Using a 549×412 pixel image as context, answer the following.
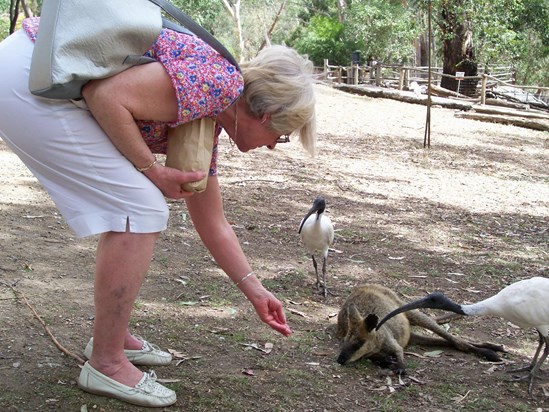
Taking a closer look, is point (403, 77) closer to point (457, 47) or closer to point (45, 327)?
point (457, 47)

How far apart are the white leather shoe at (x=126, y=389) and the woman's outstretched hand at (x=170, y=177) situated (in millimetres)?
804

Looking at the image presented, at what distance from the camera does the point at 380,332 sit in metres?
3.96

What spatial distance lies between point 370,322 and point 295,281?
129cm

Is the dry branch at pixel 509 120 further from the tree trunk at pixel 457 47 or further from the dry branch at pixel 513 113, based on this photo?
the tree trunk at pixel 457 47

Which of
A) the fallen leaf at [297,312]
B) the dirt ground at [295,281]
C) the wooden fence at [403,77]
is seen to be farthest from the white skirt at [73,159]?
the wooden fence at [403,77]

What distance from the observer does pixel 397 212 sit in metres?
7.70

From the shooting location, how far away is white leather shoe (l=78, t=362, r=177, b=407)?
280cm

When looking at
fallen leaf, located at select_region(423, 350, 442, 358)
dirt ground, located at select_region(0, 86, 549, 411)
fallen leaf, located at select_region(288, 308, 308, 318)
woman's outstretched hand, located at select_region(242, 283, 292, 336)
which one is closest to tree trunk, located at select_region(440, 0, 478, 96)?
dirt ground, located at select_region(0, 86, 549, 411)

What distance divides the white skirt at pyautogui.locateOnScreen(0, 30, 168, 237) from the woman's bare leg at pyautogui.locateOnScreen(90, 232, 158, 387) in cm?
5

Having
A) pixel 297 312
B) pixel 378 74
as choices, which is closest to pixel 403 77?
pixel 378 74

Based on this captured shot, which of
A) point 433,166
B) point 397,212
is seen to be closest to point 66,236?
point 397,212

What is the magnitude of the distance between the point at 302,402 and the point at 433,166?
797 cm

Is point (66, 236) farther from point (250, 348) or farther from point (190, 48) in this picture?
point (190, 48)

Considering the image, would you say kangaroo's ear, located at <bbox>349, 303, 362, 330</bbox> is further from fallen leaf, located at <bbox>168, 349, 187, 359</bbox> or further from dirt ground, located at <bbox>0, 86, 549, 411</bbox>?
fallen leaf, located at <bbox>168, 349, 187, 359</bbox>
